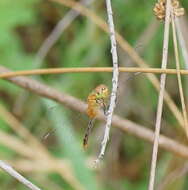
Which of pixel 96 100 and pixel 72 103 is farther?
pixel 72 103

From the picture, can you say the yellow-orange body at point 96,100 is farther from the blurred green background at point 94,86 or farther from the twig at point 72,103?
the blurred green background at point 94,86

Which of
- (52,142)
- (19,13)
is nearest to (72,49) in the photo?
(19,13)

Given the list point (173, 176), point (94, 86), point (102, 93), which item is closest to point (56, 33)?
point (94, 86)

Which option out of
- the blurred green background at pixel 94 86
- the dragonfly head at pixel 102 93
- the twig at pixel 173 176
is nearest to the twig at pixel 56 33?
the blurred green background at pixel 94 86

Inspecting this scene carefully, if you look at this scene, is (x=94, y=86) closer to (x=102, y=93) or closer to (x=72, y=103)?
(x=72, y=103)

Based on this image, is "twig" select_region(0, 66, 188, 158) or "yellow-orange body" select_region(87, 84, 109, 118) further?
"twig" select_region(0, 66, 188, 158)

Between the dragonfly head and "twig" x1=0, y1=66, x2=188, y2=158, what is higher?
"twig" x1=0, y1=66, x2=188, y2=158

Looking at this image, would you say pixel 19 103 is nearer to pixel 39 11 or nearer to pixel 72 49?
pixel 72 49

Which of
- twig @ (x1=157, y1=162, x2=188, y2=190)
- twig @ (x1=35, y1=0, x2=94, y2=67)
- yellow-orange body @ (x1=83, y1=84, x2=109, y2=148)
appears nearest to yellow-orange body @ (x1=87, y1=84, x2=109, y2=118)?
yellow-orange body @ (x1=83, y1=84, x2=109, y2=148)

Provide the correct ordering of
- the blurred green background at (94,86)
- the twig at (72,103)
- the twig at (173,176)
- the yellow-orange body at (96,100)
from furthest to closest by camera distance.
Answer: the blurred green background at (94,86) → the twig at (173,176) → the twig at (72,103) → the yellow-orange body at (96,100)

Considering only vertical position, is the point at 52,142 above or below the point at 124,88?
below

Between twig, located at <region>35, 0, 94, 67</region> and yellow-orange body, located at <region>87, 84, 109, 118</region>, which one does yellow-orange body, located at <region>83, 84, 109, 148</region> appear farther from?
twig, located at <region>35, 0, 94, 67</region>
